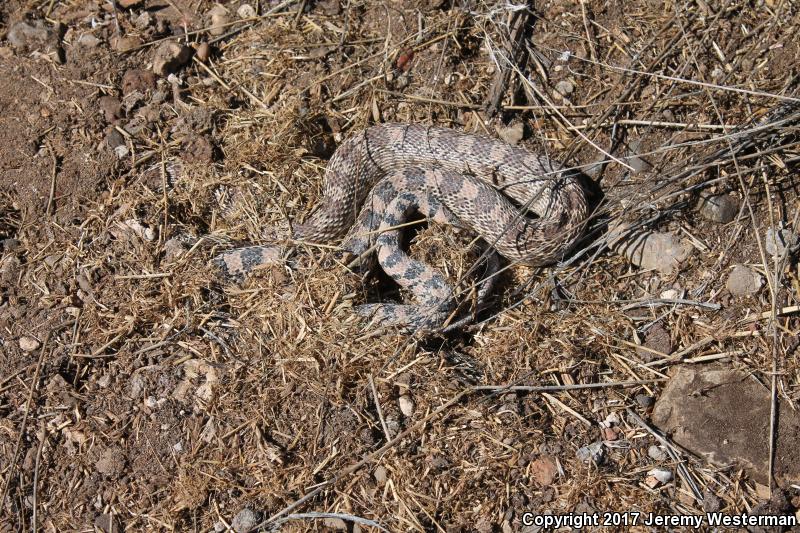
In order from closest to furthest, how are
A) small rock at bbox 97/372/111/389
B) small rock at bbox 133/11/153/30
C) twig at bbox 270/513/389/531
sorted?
twig at bbox 270/513/389/531 < small rock at bbox 97/372/111/389 < small rock at bbox 133/11/153/30

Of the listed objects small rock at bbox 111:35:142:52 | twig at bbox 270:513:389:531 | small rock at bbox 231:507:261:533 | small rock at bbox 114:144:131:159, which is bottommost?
small rock at bbox 231:507:261:533

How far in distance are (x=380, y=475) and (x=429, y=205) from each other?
2043 millimetres

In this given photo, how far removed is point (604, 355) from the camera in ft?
14.0

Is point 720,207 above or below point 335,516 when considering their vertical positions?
above

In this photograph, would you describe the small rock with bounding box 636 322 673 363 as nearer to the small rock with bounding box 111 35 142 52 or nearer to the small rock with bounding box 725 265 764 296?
the small rock with bounding box 725 265 764 296

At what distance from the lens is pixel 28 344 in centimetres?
428

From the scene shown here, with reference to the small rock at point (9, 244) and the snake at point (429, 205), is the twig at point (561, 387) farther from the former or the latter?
the small rock at point (9, 244)

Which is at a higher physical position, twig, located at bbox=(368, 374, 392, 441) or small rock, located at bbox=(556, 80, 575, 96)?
small rock, located at bbox=(556, 80, 575, 96)

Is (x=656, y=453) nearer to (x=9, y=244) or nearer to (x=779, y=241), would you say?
(x=779, y=241)

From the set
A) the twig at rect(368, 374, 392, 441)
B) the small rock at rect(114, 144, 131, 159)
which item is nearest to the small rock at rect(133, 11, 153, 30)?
the small rock at rect(114, 144, 131, 159)

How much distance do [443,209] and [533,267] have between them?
807 mm

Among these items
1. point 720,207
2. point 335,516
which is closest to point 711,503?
point 720,207

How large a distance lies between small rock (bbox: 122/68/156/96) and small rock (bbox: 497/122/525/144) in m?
2.89

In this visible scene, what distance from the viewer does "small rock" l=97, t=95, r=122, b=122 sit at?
521cm
